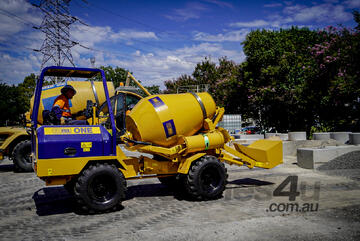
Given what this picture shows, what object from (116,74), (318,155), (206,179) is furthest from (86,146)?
(116,74)

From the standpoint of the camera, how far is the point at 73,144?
5.17m

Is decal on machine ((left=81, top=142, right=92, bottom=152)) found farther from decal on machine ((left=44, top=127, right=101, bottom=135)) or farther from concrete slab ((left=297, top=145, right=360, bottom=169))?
concrete slab ((left=297, top=145, right=360, bottom=169))

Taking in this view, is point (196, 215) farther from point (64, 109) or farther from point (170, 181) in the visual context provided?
point (64, 109)

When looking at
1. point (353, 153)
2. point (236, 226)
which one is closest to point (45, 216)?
point (236, 226)

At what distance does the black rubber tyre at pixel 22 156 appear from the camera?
33.7 feet

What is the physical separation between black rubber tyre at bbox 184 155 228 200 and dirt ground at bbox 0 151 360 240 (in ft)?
0.72

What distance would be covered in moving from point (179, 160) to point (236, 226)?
2268 mm

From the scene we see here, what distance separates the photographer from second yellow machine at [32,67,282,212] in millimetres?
5117

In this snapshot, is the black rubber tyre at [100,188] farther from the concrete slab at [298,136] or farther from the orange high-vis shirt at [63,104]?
the concrete slab at [298,136]

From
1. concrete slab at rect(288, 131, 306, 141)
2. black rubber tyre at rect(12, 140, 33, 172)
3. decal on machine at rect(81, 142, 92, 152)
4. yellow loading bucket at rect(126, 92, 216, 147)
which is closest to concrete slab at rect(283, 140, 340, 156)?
concrete slab at rect(288, 131, 306, 141)

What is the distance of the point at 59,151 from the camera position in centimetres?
505

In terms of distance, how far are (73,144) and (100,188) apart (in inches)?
38.8

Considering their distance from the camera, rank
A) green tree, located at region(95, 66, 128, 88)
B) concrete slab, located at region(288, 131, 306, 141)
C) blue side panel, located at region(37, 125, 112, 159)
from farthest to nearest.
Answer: green tree, located at region(95, 66, 128, 88) → concrete slab, located at region(288, 131, 306, 141) → blue side panel, located at region(37, 125, 112, 159)

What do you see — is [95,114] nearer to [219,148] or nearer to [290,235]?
[219,148]
